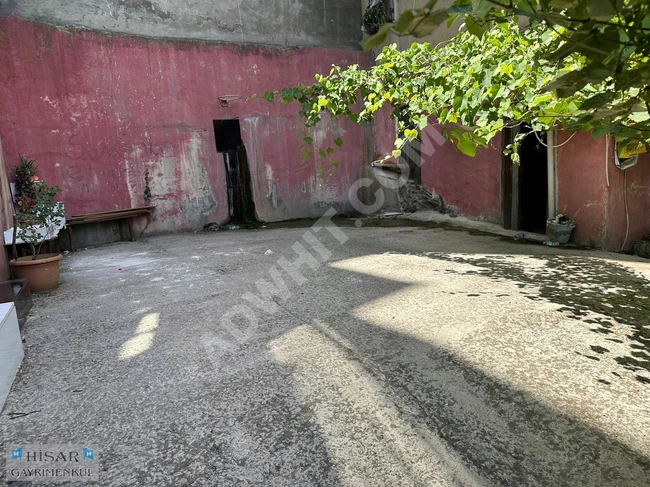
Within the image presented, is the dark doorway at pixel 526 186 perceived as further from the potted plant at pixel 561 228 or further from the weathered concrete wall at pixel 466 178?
the potted plant at pixel 561 228

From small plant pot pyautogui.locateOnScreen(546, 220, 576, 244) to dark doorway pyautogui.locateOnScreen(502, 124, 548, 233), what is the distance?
1.02m

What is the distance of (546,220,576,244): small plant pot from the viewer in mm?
5770

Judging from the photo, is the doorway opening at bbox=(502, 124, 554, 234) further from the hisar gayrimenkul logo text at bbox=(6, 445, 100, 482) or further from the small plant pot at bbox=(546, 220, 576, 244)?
the hisar gayrimenkul logo text at bbox=(6, 445, 100, 482)

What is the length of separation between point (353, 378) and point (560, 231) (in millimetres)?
4760

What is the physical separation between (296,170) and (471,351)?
7.82m

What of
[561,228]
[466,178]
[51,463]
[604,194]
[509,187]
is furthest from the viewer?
[466,178]

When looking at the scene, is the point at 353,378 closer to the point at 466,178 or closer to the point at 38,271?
the point at 38,271

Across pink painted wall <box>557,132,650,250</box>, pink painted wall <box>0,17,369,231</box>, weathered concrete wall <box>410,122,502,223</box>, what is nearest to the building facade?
pink painted wall <box>0,17,369,231</box>

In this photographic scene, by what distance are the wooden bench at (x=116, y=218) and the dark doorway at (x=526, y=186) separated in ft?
22.2

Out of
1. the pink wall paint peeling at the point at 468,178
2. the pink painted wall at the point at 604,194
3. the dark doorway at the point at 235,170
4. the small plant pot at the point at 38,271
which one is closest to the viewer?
the small plant pot at the point at 38,271

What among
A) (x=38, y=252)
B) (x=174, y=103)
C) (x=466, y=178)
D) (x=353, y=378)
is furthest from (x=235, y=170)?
(x=353, y=378)

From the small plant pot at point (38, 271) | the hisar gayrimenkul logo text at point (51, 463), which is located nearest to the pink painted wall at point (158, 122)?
the small plant pot at point (38, 271)

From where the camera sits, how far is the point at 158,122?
27.3 ft

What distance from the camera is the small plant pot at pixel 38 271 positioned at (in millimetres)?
4434
